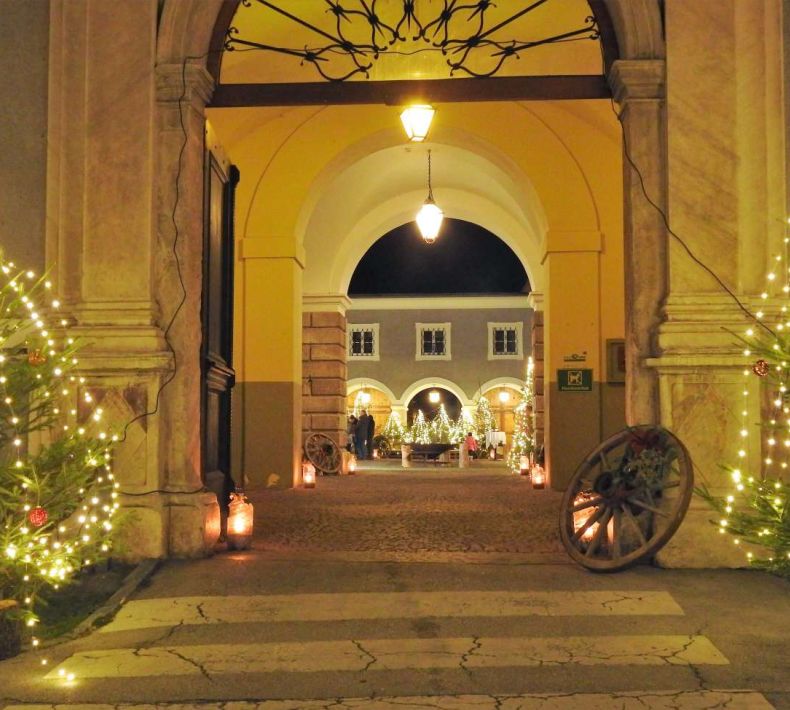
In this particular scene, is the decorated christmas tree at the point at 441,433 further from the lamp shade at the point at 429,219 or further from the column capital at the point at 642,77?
the column capital at the point at 642,77

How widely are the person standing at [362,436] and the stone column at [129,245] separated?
21.3m

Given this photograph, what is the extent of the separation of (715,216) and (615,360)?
22.3 ft

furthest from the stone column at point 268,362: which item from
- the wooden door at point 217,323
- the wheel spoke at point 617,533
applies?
the wheel spoke at point 617,533

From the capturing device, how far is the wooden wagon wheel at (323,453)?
17.9 metres

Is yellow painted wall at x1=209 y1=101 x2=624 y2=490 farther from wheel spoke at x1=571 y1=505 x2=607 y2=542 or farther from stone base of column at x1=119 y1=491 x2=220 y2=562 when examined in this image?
stone base of column at x1=119 y1=491 x2=220 y2=562

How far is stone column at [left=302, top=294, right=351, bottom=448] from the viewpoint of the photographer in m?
17.9

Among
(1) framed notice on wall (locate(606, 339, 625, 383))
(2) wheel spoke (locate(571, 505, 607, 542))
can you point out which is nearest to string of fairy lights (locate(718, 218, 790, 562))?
(2) wheel spoke (locate(571, 505, 607, 542))

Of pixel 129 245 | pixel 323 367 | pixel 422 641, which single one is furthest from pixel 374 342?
pixel 422 641

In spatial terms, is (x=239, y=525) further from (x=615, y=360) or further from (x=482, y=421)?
(x=482, y=421)

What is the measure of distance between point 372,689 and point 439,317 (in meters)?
41.0

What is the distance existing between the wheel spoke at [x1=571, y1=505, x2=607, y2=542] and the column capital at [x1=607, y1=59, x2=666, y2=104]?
2941 mm

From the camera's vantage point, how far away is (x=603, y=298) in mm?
13812

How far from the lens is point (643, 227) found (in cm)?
707

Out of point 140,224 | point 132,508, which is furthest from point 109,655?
point 140,224
